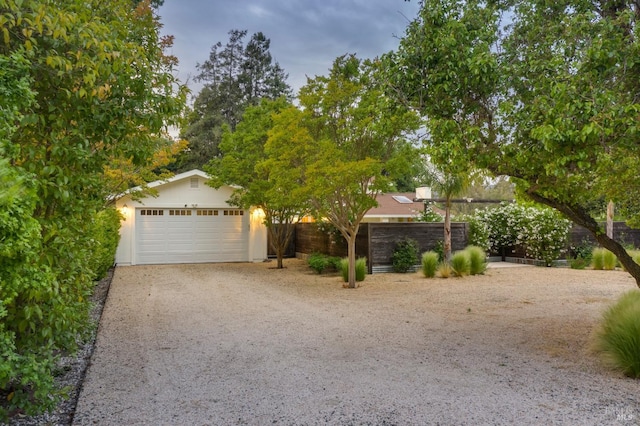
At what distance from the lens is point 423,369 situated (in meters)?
4.47

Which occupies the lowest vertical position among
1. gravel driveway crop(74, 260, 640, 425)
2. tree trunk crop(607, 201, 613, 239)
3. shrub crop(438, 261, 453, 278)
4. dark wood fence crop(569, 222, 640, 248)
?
gravel driveway crop(74, 260, 640, 425)

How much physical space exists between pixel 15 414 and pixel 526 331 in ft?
19.1

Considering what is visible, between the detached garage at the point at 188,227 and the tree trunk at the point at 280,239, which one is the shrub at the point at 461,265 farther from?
the detached garage at the point at 188,227

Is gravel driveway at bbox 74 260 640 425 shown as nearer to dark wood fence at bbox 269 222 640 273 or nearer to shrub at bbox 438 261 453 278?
shrub at bbox 438 261 453 278

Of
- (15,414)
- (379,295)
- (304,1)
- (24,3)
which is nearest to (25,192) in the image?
(24,3)

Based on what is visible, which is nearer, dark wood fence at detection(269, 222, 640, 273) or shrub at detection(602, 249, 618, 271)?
dark wood fence at detection(269, 222, 640, 273)

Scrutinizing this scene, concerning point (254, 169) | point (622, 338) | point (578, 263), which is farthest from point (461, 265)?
point (622, 338)

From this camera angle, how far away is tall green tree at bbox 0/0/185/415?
240 centimetres

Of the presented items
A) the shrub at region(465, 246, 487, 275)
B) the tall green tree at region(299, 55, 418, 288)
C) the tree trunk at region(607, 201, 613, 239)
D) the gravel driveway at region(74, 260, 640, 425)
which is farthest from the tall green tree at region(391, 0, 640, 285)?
the tree trunk at region(607, 201, 613, 239)

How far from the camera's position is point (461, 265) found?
1194 cm

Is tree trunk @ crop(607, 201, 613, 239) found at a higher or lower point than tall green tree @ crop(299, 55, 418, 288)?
lower

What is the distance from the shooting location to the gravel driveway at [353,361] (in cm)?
345

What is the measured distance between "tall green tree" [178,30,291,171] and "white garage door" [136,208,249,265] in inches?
529

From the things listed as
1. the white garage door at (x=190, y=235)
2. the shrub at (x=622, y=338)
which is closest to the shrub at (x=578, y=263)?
the shrub at (x=622, y=338)
